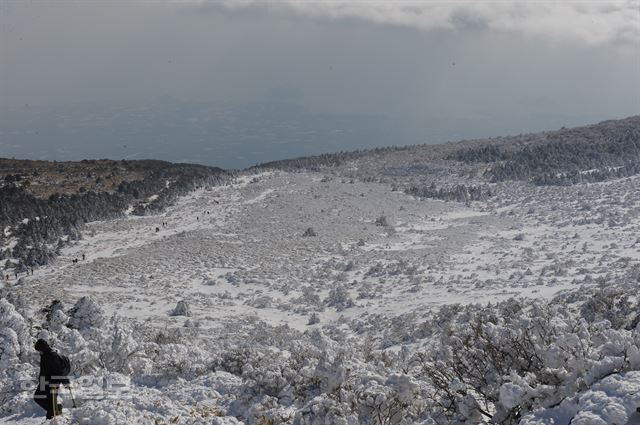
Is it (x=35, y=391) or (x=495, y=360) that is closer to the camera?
(x=495, y=360)

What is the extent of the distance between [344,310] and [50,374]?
620 inches

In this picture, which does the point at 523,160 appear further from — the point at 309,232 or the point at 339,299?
the point at 339,299

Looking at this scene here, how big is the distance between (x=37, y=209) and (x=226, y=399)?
124ft

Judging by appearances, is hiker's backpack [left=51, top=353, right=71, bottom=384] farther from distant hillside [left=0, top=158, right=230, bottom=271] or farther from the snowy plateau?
distant hillside [left=0, top=158, right=230, bottom=271]

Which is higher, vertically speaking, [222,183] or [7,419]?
[222,183]

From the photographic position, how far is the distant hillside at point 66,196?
112ft

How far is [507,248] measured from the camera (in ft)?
98.0

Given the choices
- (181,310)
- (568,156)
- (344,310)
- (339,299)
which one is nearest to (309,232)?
(339,299)

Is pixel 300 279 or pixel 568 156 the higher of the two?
pixel 568 156

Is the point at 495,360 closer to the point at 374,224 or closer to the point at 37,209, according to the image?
the point at 374,224

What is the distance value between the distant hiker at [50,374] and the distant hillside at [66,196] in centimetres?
2388

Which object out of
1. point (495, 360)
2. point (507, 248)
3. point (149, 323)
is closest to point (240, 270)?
point (149, 323)

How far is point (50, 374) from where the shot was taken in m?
8.66

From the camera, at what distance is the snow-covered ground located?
376 inches
